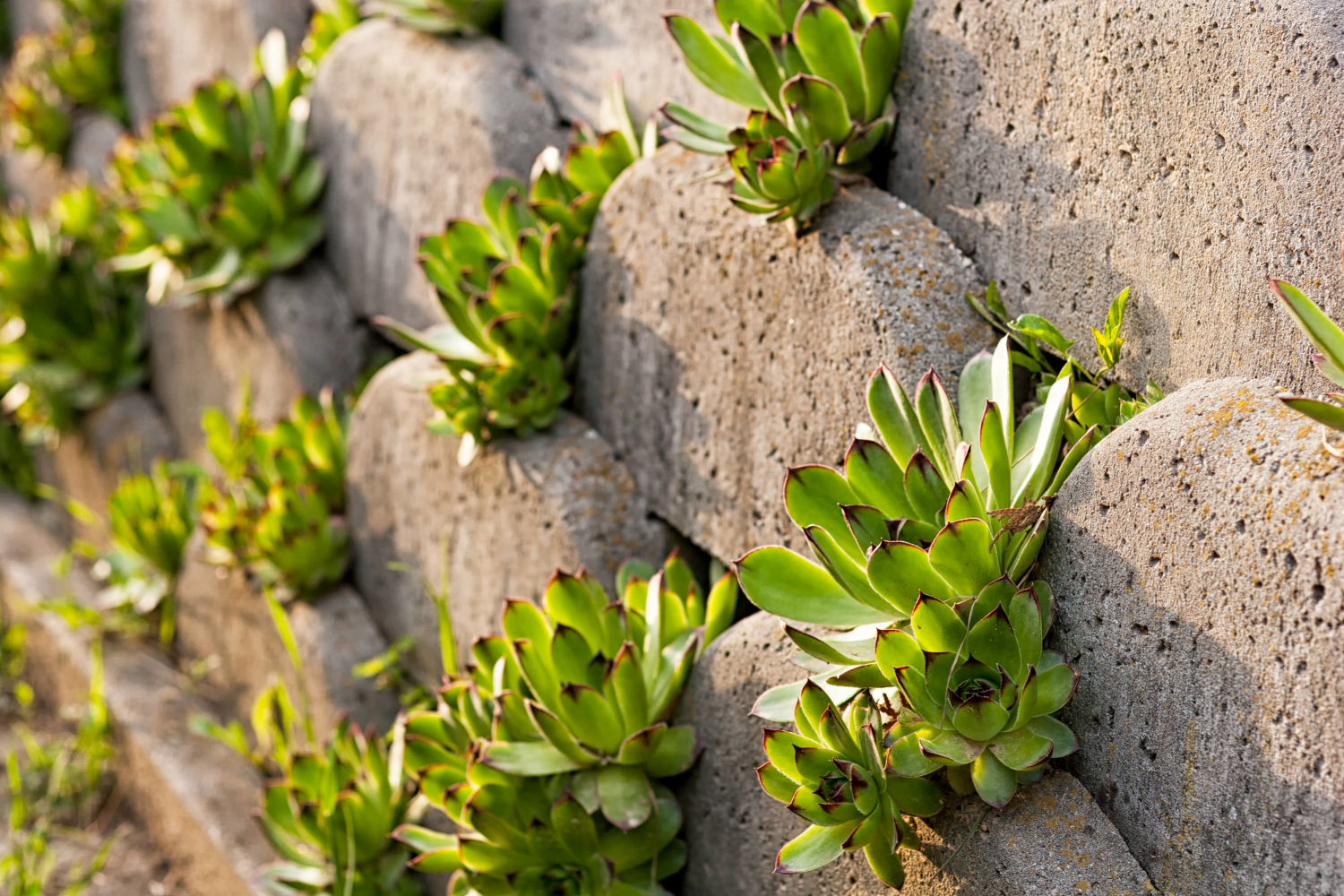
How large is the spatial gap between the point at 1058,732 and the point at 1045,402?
0.36 m

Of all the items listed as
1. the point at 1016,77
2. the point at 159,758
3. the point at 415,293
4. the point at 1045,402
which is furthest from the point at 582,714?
the point at 159,758

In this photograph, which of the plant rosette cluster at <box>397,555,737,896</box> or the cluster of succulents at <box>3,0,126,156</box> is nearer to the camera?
the plant rosette cluster at <box>397,555,737,896</box>

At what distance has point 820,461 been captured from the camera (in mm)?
1536

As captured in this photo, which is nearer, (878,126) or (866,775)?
(866,775)

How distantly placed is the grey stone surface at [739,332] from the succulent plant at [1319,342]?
1.71 ft

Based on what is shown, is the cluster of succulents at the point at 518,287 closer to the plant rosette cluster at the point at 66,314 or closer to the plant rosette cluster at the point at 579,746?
the plant rosette cluster at the point at 579,746

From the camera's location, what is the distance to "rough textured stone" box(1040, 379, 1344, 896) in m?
0.97

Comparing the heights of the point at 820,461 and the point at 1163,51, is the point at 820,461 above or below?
below

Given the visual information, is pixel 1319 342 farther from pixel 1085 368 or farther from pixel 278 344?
pixel 278 344

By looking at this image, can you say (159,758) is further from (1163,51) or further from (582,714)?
(1163,51)

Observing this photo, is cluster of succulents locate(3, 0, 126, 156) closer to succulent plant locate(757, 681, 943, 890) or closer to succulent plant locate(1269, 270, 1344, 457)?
succulent plant locate(757, 681, 943, 890)

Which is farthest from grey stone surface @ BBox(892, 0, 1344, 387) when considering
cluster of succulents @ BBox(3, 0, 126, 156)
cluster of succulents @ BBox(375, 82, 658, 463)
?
cluster of succulents @ BBox(3, 0, 126, 156)

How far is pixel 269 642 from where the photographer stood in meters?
2.59

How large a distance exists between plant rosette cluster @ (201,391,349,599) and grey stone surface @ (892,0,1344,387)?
154 cm
